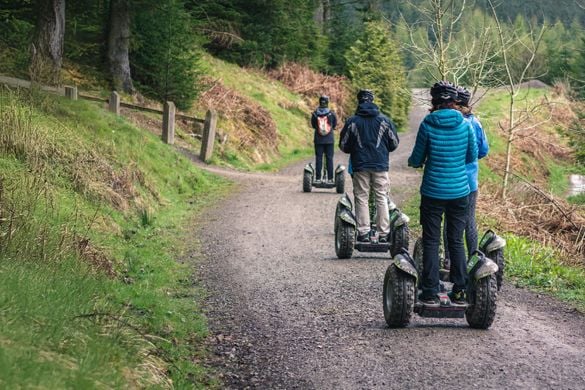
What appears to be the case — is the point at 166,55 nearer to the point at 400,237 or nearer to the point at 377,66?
the point at 400,237

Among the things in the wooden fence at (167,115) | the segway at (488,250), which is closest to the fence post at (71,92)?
the wooden fence at (167,115)

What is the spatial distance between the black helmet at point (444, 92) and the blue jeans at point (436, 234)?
35.5 inches

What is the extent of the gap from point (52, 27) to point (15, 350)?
51.3 ft

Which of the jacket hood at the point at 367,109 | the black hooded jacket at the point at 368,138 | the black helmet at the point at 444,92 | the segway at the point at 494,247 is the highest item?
the black helmet at the point at 444,92

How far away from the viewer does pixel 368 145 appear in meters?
10.1

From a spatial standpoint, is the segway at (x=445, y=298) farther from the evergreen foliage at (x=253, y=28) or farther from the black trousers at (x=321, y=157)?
the evergreen foliage at (x=253, y=28)

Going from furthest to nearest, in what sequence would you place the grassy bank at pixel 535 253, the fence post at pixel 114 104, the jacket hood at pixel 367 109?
the fence post at pixel 114 104 < the jacket hood at pixel 367 109 < the grassy bank at pixel 535 253

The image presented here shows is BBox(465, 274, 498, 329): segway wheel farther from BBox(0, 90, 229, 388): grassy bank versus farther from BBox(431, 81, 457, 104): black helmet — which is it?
BBox(0, 90, 229, 388): grassy bank

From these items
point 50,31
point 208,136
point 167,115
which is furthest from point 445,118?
point 208,136

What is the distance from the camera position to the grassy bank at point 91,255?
180 inches

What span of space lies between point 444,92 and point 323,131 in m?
9.99

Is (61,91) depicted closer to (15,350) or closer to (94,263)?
(94,263)

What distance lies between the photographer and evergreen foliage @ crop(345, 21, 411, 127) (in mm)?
41406

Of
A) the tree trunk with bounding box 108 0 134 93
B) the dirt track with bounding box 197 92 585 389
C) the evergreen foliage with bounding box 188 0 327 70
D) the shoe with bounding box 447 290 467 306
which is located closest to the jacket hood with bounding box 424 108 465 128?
the shoe with bounding box 447 290 467 306
